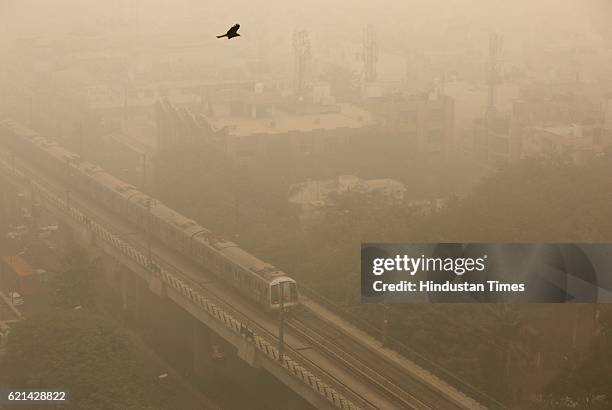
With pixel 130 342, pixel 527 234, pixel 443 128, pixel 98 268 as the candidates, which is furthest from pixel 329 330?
pixel 443 128

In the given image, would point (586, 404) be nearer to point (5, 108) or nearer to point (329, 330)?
point (329, 330)

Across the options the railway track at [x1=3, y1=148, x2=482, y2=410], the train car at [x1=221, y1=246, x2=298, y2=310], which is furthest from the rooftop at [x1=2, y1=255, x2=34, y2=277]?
the train car at [x1=221, y1=246, x2=298, y2=310]

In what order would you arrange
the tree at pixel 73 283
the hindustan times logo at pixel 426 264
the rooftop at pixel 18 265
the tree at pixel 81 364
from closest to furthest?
the hindustan times logo at pixel 426 264 → the tree at pixel 81 364 → the tree at pixel 73 283 → the rooftop at pixel 18 265

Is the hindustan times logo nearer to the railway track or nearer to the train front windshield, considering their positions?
the railway track

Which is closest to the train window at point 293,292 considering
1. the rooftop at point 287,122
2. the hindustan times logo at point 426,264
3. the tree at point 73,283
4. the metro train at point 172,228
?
the metro train at point 172,228

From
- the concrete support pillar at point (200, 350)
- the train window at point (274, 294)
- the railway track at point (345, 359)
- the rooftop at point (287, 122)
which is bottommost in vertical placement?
the concrete support pillar at point (200, 350)

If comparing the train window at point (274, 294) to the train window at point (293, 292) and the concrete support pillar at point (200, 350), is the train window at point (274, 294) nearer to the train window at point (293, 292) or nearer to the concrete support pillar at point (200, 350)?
the train window at point (293, 292)
